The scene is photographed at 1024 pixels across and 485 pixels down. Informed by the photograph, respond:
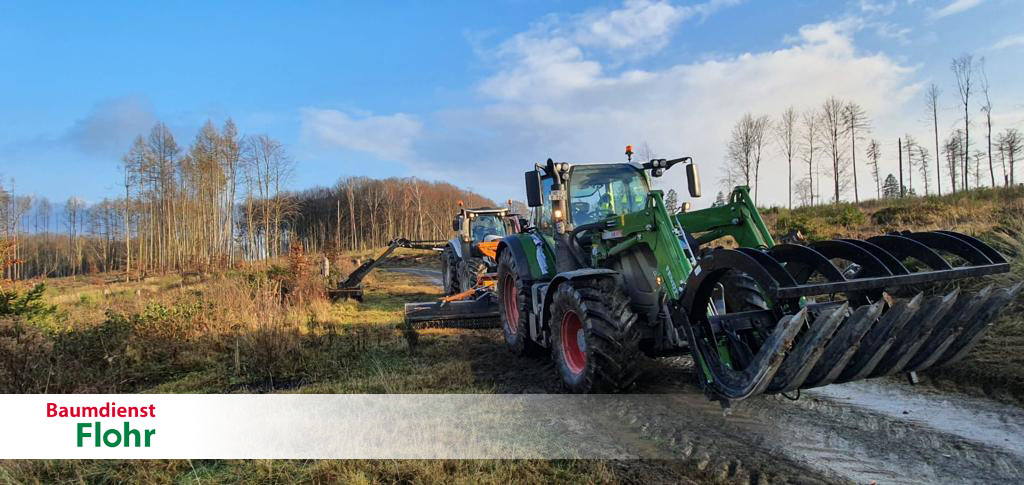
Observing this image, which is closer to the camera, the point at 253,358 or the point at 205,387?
the point at 205,387

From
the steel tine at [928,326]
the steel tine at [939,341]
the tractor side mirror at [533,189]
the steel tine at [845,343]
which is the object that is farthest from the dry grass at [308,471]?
the tractor side mirror at [533,189]

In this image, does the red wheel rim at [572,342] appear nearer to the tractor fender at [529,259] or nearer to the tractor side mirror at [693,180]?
the tractor fender at [529,259]

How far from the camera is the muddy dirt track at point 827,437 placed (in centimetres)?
347

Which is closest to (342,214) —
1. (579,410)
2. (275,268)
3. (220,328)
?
(275,268)

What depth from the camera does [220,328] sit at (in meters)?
8.36

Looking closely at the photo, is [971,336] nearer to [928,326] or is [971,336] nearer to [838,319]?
[928,326]

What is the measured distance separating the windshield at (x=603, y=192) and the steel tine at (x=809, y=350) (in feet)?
11.0

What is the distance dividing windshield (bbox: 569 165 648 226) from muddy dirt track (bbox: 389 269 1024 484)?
6.87 feet

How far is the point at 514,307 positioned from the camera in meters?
8.07

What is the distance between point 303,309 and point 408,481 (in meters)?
8.20

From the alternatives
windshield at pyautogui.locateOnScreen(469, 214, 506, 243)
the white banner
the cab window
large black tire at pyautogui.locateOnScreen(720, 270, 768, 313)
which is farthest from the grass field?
windshield at pyautogui.locateOnScreen(469, 214, 506, 243)

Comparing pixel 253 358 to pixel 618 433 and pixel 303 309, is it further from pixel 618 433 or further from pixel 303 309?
pixel 618 433

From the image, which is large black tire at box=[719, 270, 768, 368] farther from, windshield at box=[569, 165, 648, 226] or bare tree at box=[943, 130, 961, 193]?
bare tree at box=[943, 130, 961, 193]

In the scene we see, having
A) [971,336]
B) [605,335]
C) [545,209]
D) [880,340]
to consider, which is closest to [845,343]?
[880,340]
